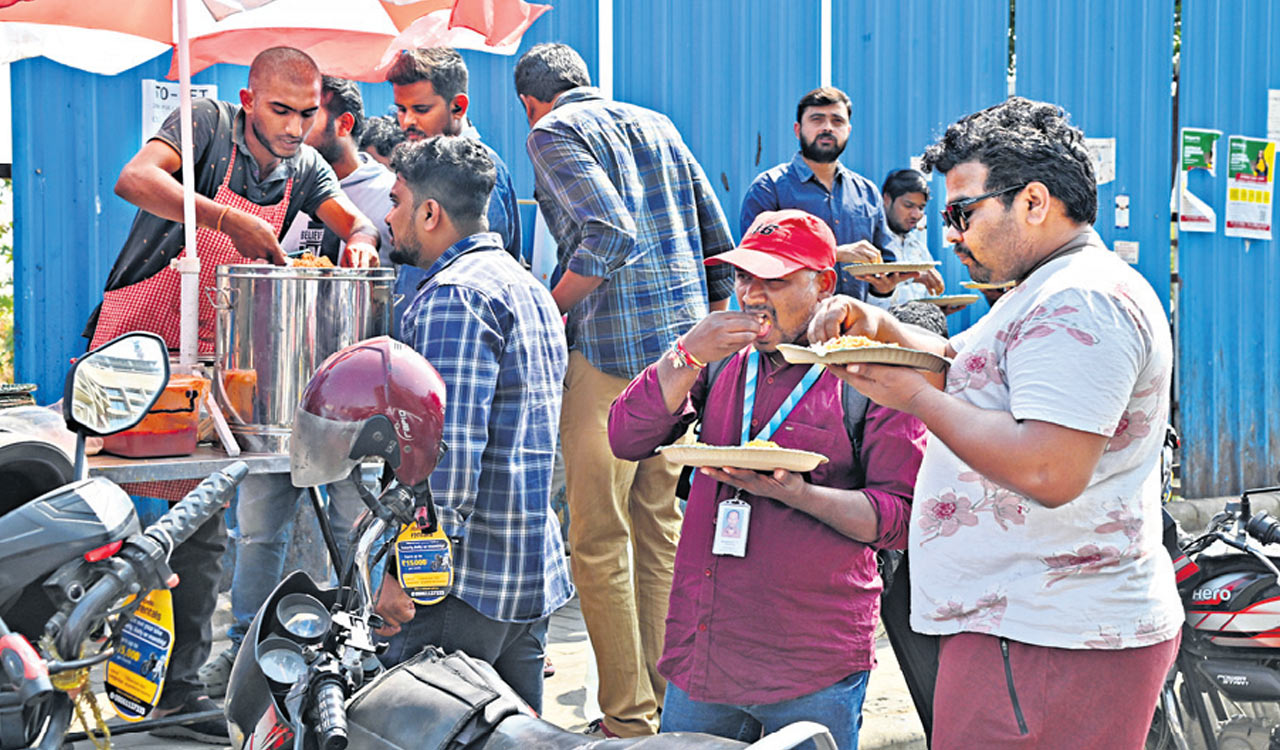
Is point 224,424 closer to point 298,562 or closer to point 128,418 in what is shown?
point 298,562

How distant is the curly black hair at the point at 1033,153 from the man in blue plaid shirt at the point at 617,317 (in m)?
2.38

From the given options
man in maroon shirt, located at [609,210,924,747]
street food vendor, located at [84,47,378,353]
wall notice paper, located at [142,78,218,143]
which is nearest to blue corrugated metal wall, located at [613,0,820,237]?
wall notice paper, located at [142,78,218,143]

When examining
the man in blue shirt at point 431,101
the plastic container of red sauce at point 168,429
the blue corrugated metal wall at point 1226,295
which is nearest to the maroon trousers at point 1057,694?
the plastic container of red sauce at point 168,429

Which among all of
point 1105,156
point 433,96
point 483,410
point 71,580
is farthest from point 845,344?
point 1105,156

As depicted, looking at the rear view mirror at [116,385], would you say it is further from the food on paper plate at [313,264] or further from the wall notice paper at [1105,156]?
the wall notice paper at [1105,156]

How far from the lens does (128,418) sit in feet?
6.83

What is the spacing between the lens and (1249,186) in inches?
407

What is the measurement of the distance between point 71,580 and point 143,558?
9cm

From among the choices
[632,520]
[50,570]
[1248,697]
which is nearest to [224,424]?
[632,520]

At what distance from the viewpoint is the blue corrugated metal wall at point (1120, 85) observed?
9477mm

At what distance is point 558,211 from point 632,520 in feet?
3.92

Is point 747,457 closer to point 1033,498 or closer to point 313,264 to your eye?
point 1033,498

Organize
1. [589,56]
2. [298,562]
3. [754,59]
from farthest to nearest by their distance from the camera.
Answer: [754,59] → [589,56] → [298,562]

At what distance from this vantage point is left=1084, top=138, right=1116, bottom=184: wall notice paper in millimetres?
9672
